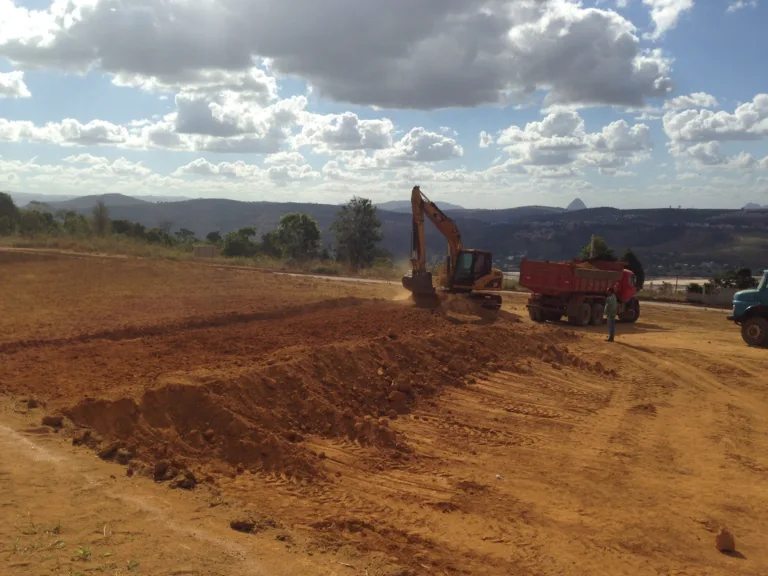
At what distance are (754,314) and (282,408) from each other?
16348mm

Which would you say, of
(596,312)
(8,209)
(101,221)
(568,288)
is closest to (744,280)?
(596,312)

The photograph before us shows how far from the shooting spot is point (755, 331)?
19.5 m

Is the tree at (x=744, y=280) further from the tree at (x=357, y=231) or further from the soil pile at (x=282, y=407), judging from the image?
the soil pile at (x=282, y=407)

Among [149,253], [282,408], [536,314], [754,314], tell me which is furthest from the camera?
[149,253]

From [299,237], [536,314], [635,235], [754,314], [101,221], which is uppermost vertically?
[635,235]

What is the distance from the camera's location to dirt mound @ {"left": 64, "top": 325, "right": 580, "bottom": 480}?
25.3ft

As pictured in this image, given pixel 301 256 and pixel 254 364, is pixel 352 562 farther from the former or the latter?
pixel 301 256

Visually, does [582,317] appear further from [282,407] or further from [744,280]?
[744,280]

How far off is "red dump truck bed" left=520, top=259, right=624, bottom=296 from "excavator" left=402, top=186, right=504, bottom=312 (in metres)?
1.07

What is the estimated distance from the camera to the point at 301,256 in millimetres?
54719

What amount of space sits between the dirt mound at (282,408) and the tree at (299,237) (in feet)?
138

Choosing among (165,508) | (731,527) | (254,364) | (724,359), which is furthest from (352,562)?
(724,359)

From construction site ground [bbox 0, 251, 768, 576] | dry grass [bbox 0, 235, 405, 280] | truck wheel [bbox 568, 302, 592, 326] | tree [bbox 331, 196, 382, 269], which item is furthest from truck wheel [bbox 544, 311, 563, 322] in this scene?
tree [bbox 331, 196, 382, 269]

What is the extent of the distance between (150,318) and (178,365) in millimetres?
6464
